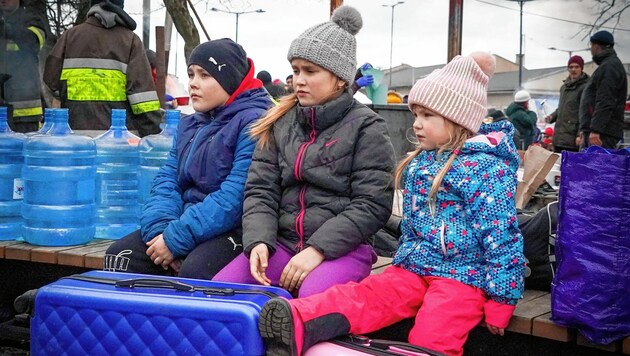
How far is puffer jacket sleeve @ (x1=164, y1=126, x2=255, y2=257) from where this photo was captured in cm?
390

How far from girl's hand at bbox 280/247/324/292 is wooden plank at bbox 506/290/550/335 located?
2.89ft

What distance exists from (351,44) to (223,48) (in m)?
0.73

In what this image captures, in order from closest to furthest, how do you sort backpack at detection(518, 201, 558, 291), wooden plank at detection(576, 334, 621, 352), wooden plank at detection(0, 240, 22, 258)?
1. wooden plank at detection(576, 334, 621, 352)
2. backpack at detection(518, 201, 558, 291)
3. wooden plank at detection(0, 240, 22, 258)

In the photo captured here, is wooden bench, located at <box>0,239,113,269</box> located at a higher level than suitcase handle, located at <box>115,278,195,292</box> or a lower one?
lower

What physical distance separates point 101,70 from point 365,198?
3546 mm

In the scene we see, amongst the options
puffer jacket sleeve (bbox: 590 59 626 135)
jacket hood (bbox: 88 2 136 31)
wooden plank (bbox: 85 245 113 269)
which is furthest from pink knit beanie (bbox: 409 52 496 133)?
puffer jacket sleeve (bbox: 590 59 626 135)

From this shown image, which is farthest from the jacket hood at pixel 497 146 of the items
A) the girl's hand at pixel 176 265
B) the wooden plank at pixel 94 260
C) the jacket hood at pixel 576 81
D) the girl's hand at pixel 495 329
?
the jacket hood at pixel 576 81

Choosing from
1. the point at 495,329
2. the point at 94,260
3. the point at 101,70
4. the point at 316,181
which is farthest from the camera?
the point at 101,70

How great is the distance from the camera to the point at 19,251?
484cm

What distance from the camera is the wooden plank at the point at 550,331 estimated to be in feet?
10.5

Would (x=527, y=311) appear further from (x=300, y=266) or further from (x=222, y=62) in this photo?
(x=222, y=62)

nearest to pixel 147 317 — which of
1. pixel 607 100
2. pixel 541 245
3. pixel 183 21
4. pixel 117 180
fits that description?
pixel 541 245

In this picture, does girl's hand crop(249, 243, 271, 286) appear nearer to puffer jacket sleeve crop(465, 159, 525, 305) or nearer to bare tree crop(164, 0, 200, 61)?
puffer jacket sleeve crop(465, 159, 525, 305)

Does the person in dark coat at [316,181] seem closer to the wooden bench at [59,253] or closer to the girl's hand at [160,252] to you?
the girl's hand at [160,252]
